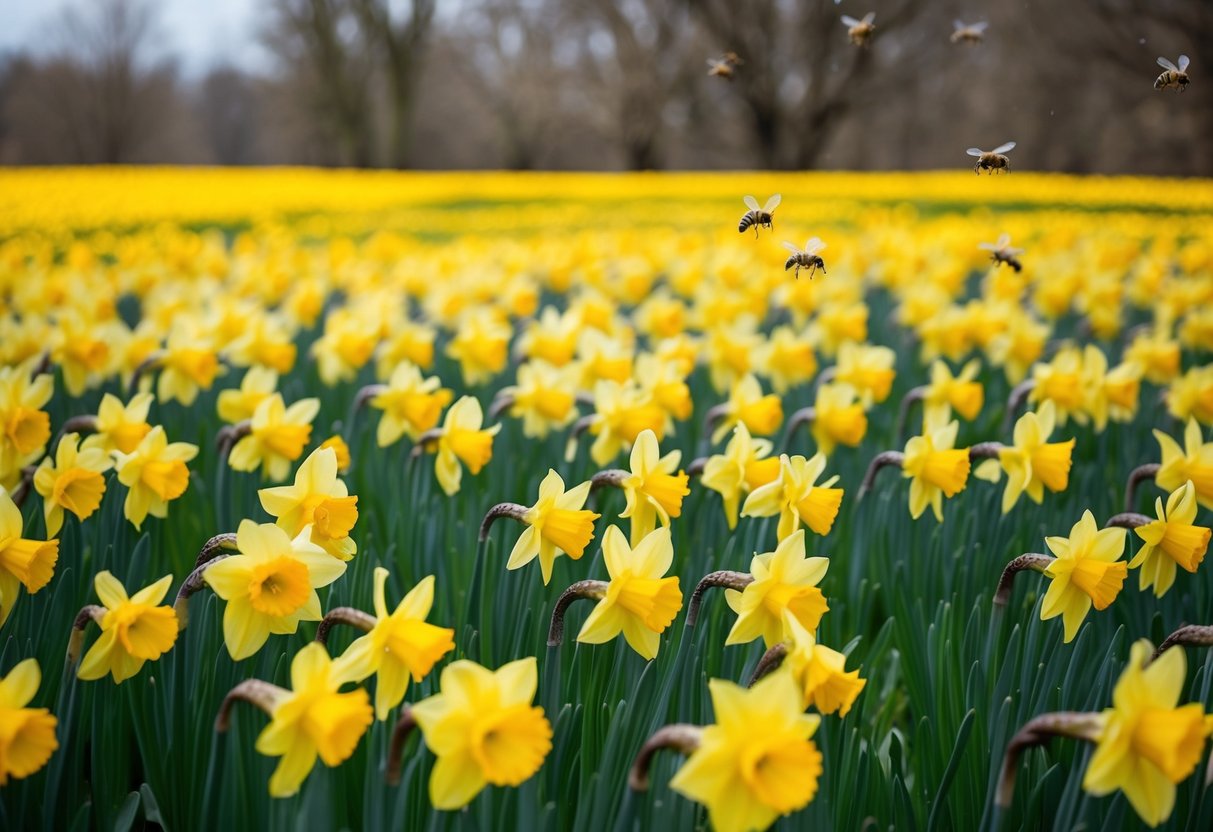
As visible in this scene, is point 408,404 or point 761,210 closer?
point 761,210

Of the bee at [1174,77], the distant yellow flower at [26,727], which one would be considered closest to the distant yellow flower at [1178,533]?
the bee at [1174,77]

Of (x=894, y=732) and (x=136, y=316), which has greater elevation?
(x=136, y=316)

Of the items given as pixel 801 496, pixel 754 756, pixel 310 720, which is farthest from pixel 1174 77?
pixel 310 720

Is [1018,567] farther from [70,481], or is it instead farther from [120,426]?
[120,426]

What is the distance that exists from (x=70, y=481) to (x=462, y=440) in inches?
28.4

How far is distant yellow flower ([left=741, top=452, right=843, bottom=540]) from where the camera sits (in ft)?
5.08

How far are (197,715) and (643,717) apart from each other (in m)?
0.61

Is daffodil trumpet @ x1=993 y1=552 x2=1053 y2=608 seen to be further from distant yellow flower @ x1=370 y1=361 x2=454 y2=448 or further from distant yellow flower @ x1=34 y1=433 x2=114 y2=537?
distant yellow flower @ x1=34 y1=433 x2=114 y2=537

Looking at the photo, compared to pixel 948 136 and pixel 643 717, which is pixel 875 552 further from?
pixel 948 136

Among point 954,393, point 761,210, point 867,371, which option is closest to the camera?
point 761,210

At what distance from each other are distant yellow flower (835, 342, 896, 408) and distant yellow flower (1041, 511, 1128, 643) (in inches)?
55.2

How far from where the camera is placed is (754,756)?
89 cm

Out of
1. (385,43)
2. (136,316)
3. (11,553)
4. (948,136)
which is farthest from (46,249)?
(948,136)

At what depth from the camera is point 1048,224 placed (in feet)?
28.3
